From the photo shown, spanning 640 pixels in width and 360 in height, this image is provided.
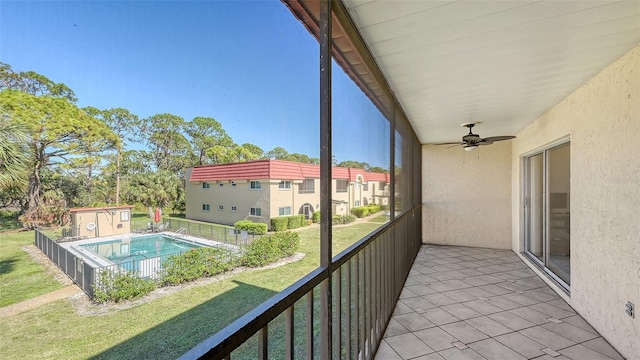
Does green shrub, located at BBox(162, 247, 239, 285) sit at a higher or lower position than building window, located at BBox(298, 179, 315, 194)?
lower

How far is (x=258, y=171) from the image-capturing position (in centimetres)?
108

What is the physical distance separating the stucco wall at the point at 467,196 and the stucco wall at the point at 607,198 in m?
2.78

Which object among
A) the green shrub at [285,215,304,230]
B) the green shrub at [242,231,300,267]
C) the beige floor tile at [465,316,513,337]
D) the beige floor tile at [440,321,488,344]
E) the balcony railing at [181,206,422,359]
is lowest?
the beige floor tile at [440,321,488,344]

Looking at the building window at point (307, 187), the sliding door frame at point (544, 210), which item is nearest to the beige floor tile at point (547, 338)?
the sliding door frame at point (544, 210)

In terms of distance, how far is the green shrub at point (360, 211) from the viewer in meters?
2.02

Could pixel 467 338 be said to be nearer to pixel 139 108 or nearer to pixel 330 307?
pixel 330 307

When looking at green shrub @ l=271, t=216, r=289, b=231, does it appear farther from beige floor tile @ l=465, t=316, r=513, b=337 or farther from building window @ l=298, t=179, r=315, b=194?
beige floor tile @ l=465, t=316, r=513, b=337

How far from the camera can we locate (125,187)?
0.70 metres

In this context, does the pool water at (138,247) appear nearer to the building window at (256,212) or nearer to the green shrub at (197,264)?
the green shrub at (197,264)

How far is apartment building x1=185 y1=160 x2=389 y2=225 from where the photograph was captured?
912mm

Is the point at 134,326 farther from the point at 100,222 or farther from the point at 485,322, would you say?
the point at 485,322

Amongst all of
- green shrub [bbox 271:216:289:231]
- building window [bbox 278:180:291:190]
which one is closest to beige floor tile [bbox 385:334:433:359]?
green shrub [bbox 271:216:289:231]

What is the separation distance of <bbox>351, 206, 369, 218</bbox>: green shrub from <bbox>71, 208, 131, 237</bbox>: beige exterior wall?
141cm

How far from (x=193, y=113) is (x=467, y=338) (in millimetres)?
2854
